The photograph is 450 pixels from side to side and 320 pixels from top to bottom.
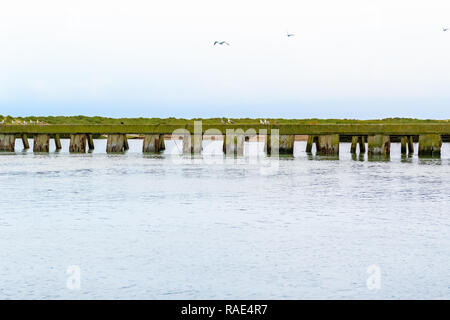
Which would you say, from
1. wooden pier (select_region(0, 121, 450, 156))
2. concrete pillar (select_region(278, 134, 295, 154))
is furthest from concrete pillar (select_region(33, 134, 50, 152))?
concrete pillar (select_region(278, 134, 295, 154))

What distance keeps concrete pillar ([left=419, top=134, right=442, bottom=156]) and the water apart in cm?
1056

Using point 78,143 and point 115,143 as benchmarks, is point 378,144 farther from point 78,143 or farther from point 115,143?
point 78,143

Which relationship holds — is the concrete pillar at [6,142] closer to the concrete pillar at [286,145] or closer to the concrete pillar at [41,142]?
the concrete pillar at [41,142]

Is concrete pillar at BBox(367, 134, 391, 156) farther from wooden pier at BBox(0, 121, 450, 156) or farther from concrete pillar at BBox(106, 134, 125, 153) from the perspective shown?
concrete pillar at BBox(106, 134, 125, 153)

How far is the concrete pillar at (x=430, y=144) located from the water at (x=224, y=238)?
10.6m

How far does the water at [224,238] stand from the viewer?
10.6m

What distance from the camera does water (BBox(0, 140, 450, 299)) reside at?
10617mm

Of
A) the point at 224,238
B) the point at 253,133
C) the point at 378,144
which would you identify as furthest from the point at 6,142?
the point at 224,238

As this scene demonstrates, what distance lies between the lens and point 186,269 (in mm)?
11633

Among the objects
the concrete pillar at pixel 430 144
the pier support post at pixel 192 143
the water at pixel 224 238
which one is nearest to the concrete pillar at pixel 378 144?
the concrete pillar at pixel 430 144

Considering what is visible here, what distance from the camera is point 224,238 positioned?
1440 cm

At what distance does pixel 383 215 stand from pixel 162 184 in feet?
32.8
